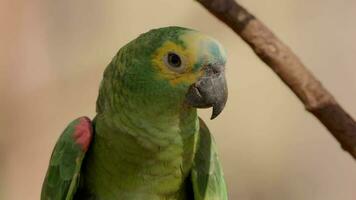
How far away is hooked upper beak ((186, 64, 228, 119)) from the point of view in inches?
44.8

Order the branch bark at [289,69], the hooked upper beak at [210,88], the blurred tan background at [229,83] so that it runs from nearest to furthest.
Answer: the hooked upper beak at [210,88], the branch bark at [289,69], the blurred tan background at [229,83]

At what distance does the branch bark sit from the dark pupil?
176 millimetres

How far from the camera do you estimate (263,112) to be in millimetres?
2234

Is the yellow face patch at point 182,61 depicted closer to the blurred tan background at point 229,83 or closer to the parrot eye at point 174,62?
the parrot eye at point 174,62

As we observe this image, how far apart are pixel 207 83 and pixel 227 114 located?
1.13 meters

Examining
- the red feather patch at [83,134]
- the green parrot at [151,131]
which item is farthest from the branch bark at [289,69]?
the red feather patch at [83,134]

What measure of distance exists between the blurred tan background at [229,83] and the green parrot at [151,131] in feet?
2.67

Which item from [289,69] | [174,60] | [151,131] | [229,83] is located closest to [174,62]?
[174,60]

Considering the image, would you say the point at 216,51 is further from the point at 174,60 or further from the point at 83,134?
the point at 83,134

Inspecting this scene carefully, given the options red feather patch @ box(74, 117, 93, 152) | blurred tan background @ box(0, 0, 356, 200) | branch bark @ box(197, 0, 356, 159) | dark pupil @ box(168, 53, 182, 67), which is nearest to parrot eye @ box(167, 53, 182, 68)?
dark pupil @ box(168, 53, 182, 67)

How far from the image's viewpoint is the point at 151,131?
1.25 m

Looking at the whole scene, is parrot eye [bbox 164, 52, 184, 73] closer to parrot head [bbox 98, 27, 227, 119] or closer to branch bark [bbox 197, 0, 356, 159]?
parrot head [bbox 98, 27, 227, 119]

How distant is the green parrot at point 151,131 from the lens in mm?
1155

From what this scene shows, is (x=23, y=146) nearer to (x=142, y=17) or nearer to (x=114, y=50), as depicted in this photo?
(x=114, y=50)
